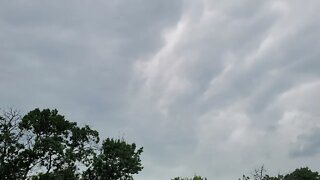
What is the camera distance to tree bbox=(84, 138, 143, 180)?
193 ft

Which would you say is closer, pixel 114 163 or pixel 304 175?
pixel 114 163

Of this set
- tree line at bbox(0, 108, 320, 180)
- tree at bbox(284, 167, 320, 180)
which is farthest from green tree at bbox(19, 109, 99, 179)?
tree at bbox(284, 167, 320, 180)

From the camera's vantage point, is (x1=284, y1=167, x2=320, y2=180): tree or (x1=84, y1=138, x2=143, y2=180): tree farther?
(x1=284, y1=167, x2=320, y2=180): tree

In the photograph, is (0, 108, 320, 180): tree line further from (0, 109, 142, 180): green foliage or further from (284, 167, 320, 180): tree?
(284, 167, 320, 180): tree

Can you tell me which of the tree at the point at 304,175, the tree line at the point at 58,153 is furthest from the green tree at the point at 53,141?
the tree at the point at 304,175

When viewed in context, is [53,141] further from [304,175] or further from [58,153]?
[304,175]

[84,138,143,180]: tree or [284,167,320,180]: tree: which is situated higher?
[284,167,320,180]: tree

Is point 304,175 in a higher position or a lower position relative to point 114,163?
higher

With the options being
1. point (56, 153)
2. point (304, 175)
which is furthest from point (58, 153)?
point (304, 175)

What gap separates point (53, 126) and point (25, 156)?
209 inches

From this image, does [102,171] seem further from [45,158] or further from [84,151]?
[45,158]

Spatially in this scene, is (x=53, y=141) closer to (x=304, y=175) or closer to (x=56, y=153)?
(x=56, y=153)

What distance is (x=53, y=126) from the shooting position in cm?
5672

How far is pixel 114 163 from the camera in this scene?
197 ft
